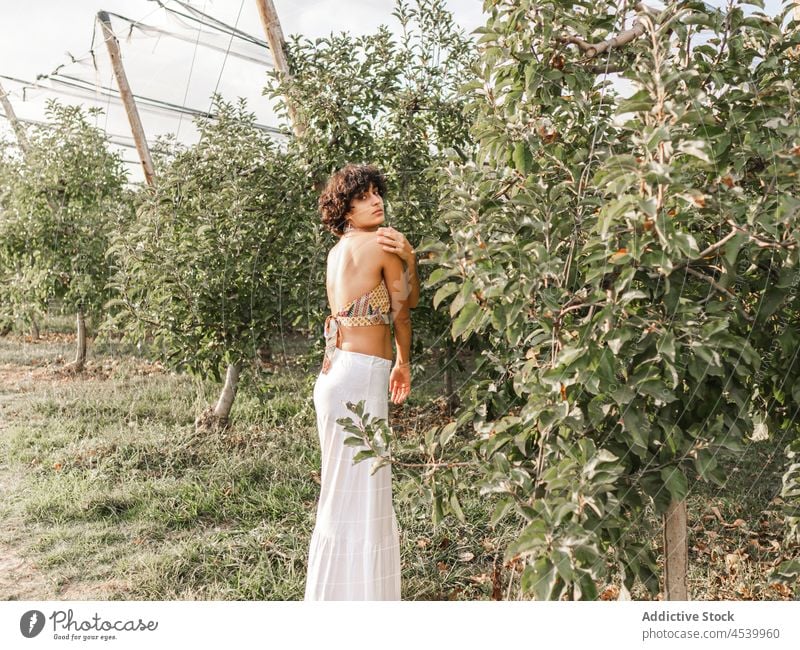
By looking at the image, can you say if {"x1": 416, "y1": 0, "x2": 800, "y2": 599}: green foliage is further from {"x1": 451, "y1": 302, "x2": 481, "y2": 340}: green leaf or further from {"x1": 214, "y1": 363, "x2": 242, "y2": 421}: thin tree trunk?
{"x1": 214, "y1": 363, "x2": 242, "y2": 421}: thin tree trunk

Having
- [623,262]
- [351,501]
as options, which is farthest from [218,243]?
[623,262]

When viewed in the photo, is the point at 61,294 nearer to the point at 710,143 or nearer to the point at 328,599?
the point at 328,599

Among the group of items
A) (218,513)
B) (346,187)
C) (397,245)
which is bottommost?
(218,513)

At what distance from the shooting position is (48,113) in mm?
5930

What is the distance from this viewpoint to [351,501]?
2318 mm

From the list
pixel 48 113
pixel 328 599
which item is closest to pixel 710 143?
pixel 328 599

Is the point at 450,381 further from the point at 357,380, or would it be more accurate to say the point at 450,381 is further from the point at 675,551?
the point at 675,551

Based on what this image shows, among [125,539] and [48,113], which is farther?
[48,113]

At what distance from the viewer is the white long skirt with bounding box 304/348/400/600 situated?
7.44 feet

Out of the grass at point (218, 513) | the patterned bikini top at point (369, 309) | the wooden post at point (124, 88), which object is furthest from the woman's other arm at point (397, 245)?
the wooden post at point (124, 88)

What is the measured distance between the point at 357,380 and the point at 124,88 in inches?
191

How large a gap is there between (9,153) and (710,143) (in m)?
7.37


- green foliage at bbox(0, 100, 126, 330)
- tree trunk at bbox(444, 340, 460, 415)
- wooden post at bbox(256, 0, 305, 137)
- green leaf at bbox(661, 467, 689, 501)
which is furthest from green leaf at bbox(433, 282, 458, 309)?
green foliage at bbox(0, 100, 126, 330)

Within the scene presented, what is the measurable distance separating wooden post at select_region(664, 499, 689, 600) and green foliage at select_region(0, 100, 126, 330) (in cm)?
521
